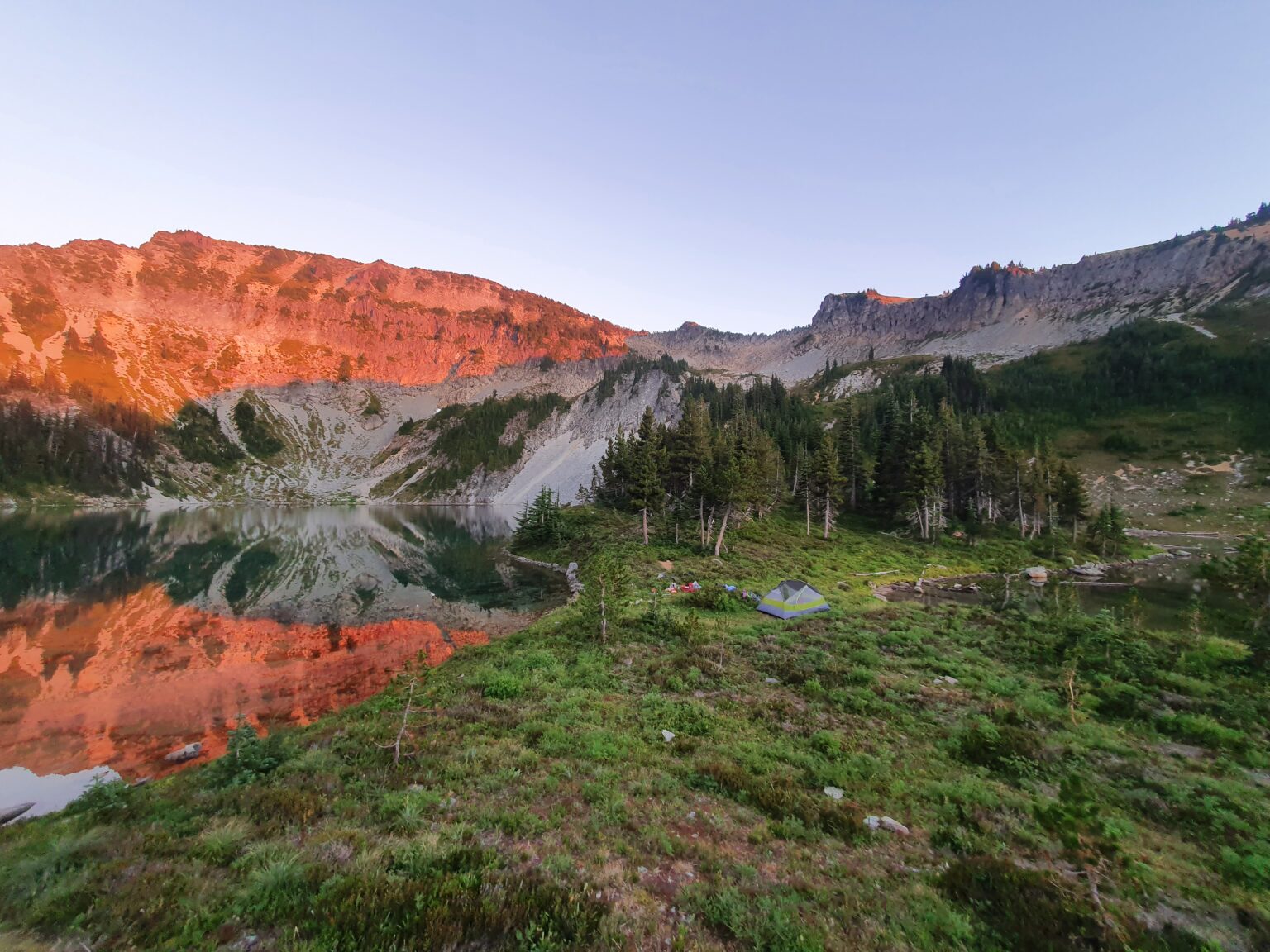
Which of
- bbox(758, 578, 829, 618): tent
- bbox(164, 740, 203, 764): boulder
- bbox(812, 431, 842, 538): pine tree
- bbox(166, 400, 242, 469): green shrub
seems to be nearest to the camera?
bbox(164, 740, 203, 764): boulder

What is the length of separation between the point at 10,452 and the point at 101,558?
143 m

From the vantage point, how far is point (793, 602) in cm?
3080

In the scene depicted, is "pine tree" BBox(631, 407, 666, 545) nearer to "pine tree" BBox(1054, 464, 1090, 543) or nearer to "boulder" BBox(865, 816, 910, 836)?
"boulder" BBox(865, 816, 910, 836)

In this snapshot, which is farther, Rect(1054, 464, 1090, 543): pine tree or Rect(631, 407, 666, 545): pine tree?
Rect(1054, 464, 1090, 543): pine tree

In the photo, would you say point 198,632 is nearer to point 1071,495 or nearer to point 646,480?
point 646,480

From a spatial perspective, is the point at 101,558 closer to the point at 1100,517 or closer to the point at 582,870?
the point at 582,870

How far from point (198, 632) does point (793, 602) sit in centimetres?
3807

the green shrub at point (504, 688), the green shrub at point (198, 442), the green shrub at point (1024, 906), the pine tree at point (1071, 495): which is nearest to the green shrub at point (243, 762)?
the green shrub at point (504, 688)

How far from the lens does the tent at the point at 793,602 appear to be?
30531 mm

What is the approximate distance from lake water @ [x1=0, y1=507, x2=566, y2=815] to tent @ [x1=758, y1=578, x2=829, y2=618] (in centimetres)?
1808

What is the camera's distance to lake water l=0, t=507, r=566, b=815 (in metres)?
19.0

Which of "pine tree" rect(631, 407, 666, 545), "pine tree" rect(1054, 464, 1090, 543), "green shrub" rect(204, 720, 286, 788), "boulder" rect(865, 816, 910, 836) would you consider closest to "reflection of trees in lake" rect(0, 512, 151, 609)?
"green shrub" rect(204, 720, 286, 788)

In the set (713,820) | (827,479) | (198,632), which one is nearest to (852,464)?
(827,479)

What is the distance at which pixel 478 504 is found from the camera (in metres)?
175
